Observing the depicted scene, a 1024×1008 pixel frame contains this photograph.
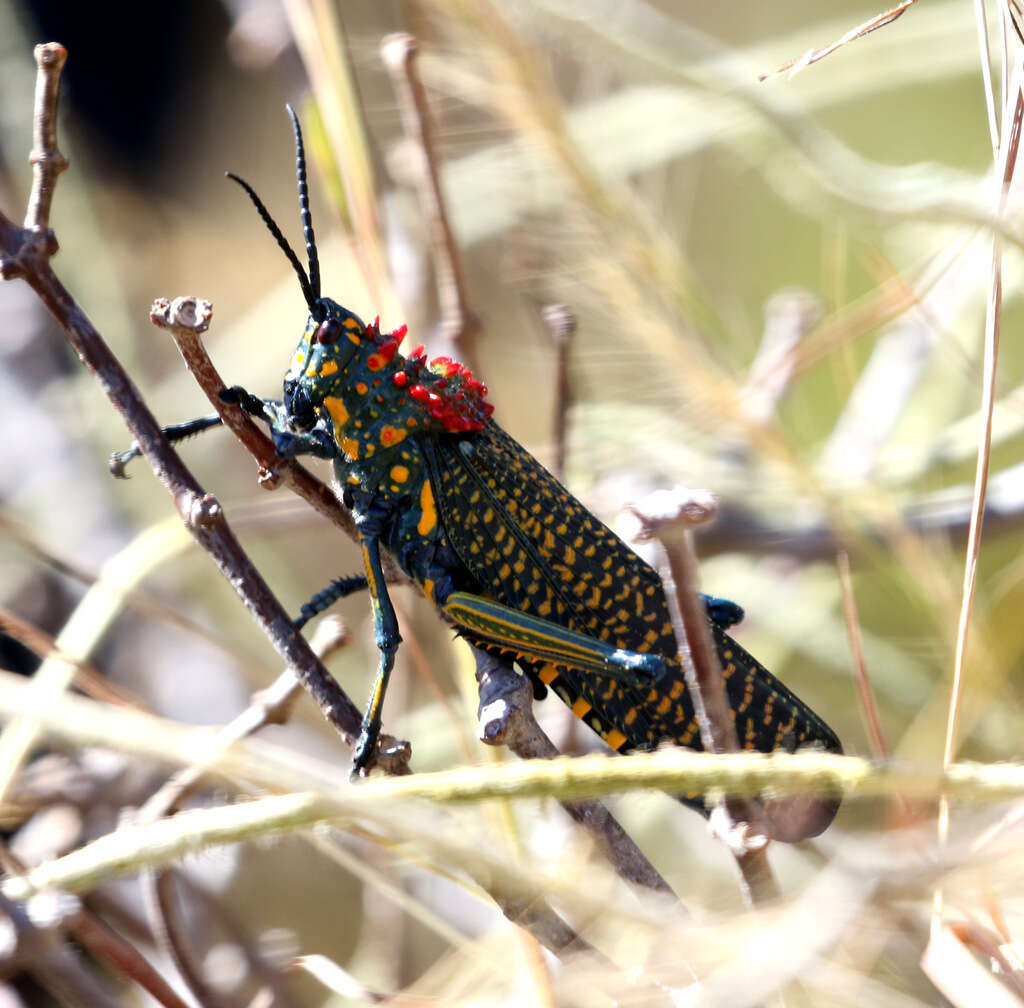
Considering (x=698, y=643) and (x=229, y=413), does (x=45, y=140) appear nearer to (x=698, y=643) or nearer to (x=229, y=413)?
(x=229, y=413)

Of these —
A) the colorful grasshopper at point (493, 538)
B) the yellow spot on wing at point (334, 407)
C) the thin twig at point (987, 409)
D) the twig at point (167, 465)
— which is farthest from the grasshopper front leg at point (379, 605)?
the thin twig at point (987, 409)

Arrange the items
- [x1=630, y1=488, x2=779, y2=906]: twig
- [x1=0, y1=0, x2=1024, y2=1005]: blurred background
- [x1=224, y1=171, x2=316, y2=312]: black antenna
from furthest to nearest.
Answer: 1. [x1=224, y1=171, x2=316, y2=312]: black antenna
2. [x1=0, y1=0, x2=1024, y2=1005]: blurred background
3. [x1=630, y1=488, x2=779, y2=906]: twig

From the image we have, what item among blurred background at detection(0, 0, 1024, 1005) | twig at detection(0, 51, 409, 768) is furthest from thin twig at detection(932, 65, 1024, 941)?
twig at detection(0, 51, 409, 768)

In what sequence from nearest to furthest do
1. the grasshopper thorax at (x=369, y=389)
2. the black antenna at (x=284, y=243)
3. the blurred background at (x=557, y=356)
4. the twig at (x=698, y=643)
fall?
the twig at (x=698, y=643) < the blurred background at (x=557, y=356) < the black antenna at (x=284, y=243) < the grasshopper thorax at (x=369, y=389)

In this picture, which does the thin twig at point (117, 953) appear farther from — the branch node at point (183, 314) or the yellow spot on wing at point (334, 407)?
the yellow spot on wing at point (334, 407)

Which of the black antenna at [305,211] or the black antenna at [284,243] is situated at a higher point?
the black antenna at [305,211]

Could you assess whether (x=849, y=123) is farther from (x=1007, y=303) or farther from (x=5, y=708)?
(x=5, y=708)

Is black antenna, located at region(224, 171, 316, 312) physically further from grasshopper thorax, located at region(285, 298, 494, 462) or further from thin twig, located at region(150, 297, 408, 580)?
thin twig, located at region(150, 297, 408, 580)
